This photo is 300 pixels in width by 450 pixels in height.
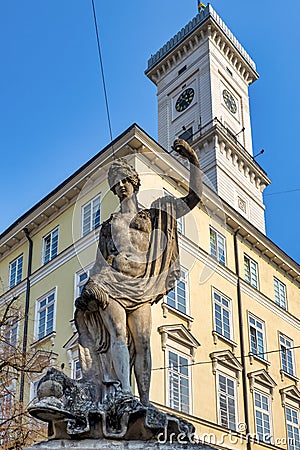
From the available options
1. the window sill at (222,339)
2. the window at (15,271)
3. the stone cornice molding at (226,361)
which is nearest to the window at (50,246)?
the window at (15,271)

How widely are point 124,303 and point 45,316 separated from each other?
23.9 metres

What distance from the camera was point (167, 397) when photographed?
24938mm

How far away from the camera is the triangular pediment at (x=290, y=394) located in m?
32.7

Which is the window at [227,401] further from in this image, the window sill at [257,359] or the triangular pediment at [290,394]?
the triangular pediment at [290,394]

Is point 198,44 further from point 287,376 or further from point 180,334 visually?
point 180,334

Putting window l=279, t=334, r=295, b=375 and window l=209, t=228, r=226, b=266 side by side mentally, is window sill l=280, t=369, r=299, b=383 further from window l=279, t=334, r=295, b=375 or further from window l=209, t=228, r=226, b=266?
window l=209, t=228, r=226, b=266

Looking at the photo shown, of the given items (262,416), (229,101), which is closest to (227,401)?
(262,416)

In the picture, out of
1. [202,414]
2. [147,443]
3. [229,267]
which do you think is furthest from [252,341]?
[147,443]

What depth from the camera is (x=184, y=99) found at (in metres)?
51.9

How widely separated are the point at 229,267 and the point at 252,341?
3.27 meters

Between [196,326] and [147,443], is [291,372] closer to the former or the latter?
[196,326]

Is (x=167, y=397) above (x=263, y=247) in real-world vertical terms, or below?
below

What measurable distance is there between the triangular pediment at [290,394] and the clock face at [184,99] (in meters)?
23.6

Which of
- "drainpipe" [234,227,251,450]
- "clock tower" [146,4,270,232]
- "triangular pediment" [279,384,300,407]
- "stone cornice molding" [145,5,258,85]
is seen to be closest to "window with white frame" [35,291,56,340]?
"drainpipe" [234,227,251,450]
